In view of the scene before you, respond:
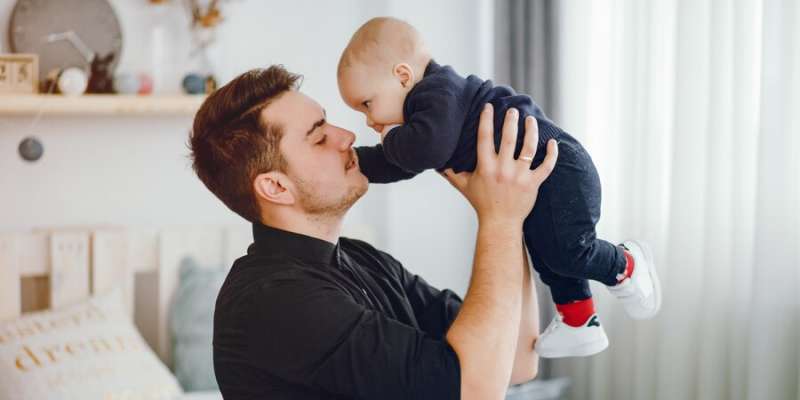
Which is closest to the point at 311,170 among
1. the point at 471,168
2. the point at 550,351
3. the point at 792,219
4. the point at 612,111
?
the point at 471,168

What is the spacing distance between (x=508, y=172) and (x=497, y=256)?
0.14 meters

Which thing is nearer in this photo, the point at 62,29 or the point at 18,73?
the point at 18,73

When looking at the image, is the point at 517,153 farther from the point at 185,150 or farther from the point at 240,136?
the point at 185,150

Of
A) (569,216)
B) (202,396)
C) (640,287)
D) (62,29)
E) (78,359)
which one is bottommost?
(202,396)

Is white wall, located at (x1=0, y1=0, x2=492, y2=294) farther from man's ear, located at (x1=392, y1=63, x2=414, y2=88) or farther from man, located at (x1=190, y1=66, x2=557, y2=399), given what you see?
man's ear, located at (x1=392, y1=63, x2=414, y2=88)

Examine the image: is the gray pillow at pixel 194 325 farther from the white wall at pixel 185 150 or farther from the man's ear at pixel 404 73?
the man's ear at pixel 404 73

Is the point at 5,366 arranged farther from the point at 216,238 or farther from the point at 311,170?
the point at 311,170

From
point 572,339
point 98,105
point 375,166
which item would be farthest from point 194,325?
point 572,339

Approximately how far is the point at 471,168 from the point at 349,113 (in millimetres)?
2213

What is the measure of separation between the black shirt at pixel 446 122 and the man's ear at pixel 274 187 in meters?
0.19

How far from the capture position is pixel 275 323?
1439 mm

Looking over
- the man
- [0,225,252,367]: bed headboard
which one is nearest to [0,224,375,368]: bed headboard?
[0,225,252,367]: bed headboard

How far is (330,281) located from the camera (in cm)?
153

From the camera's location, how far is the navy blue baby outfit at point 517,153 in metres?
1.52
